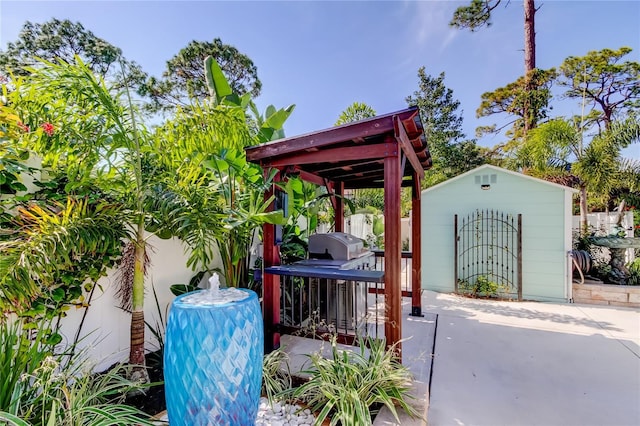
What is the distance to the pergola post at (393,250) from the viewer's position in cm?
256

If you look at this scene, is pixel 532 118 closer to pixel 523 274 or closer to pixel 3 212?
pixel 523 274

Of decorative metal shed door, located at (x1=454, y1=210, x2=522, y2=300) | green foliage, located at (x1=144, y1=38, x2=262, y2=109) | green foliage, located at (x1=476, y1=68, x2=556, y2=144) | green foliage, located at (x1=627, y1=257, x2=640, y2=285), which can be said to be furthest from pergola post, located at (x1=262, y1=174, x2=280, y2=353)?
green foliage, located at (x1=476, y1=68, x2=556, y2=144)

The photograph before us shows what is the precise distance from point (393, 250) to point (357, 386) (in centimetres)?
115

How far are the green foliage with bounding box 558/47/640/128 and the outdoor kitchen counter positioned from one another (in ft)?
44.8

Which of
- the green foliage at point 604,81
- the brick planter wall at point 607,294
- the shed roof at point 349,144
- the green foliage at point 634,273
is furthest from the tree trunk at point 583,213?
the green foliage at point 604,81

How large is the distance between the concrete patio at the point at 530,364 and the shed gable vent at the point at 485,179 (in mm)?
2668

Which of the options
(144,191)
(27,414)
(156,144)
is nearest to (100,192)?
(144,191)

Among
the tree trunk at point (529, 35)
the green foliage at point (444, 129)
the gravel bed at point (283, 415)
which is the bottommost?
the gravel bed at point (283, 415)

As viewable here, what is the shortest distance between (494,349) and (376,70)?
28.2 feet

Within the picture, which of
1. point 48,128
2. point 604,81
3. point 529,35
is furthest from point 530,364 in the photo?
point 604,81

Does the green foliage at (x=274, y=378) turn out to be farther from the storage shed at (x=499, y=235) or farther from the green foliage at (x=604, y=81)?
the green foliage at (x=604, y=81)

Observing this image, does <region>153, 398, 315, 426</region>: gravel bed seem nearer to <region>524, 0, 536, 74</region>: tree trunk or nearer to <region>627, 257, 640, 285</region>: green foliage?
<region>627, 257, 640, 285</region>: green foliage

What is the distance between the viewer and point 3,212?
6.68 ft

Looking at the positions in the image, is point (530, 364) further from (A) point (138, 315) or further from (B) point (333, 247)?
(A) point (138, 315)
